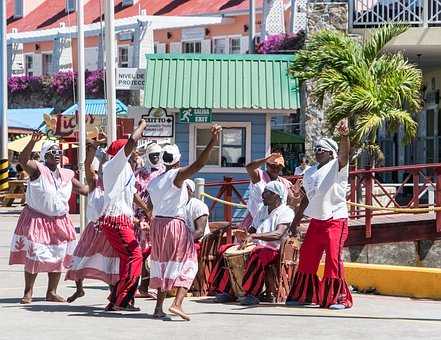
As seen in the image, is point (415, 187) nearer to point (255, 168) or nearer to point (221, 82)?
point (255, 168)

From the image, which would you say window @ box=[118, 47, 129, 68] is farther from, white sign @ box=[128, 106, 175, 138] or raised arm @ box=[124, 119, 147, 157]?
raised arm @ box=[124, 119, 147, 157]

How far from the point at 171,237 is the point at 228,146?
49.7 feet

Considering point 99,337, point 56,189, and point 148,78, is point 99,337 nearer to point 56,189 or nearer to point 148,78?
point 56,189

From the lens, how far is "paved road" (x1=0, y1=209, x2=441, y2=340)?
37.0 ft

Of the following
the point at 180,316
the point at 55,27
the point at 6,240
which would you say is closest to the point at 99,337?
the point at 180,316

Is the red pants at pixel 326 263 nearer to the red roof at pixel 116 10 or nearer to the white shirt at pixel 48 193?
the white shirt at pixel 48 193

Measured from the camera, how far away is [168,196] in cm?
1221

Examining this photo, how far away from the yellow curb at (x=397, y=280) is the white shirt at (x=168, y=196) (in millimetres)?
3742

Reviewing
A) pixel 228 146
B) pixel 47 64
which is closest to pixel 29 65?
pixel 47 64

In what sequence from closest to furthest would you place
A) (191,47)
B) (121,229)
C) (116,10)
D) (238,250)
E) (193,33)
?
(121,229) < (238,250) < (193,33) < (191,47) < (116,10)

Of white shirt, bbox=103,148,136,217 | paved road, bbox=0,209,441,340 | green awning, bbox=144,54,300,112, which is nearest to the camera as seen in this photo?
paved road, bbox=0,209,441,340

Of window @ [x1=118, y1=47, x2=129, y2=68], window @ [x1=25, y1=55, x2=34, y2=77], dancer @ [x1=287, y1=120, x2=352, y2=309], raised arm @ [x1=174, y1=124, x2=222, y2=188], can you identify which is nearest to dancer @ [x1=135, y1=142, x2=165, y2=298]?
raised arm @ [x1=174, y1=124, x2=222, y2=188]

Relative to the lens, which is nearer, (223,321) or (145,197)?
(223,321)

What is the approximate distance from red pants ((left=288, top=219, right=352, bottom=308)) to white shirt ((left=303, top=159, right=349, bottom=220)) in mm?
94
